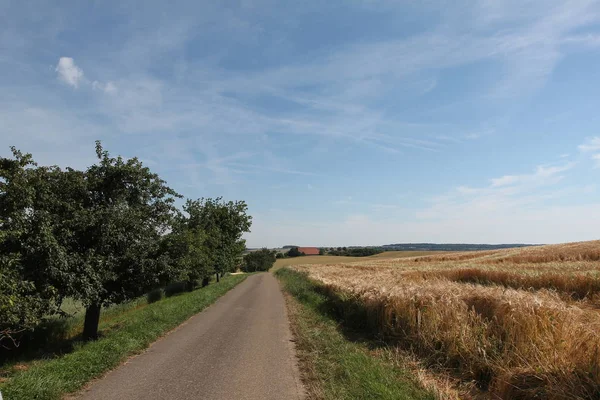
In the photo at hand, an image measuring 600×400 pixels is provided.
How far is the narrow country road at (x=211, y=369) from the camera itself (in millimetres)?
6559

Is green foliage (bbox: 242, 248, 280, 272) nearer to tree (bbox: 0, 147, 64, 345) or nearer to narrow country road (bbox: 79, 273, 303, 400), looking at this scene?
narrow country road (bbox: 79, 273, 303, 400)

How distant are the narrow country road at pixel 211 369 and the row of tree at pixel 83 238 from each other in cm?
249

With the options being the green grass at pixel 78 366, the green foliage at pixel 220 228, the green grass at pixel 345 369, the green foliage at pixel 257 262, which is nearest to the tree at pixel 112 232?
the green grass at pixel 78 366

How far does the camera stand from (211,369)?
7957 millimetres

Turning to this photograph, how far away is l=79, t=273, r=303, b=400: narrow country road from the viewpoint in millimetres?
6559

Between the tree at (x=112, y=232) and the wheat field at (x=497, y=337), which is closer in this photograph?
the wheat field at (x=497, y=337)

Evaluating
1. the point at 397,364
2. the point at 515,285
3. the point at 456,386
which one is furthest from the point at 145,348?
the point at 515,285

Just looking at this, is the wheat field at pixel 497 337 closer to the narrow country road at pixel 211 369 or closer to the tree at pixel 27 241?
the narrow country road at pixel 211 369

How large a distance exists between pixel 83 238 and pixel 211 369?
254 inches

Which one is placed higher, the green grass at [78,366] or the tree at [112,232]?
the tree at [112,232]

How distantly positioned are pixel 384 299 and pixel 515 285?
9923mm

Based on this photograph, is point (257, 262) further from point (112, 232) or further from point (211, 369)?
point (211, 369)

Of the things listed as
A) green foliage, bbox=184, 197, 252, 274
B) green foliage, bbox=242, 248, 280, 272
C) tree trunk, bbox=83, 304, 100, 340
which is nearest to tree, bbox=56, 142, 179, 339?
tree trunk, bbox=83, 304, 100, 340

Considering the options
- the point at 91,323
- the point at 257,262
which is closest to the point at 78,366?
the point at 91,323
